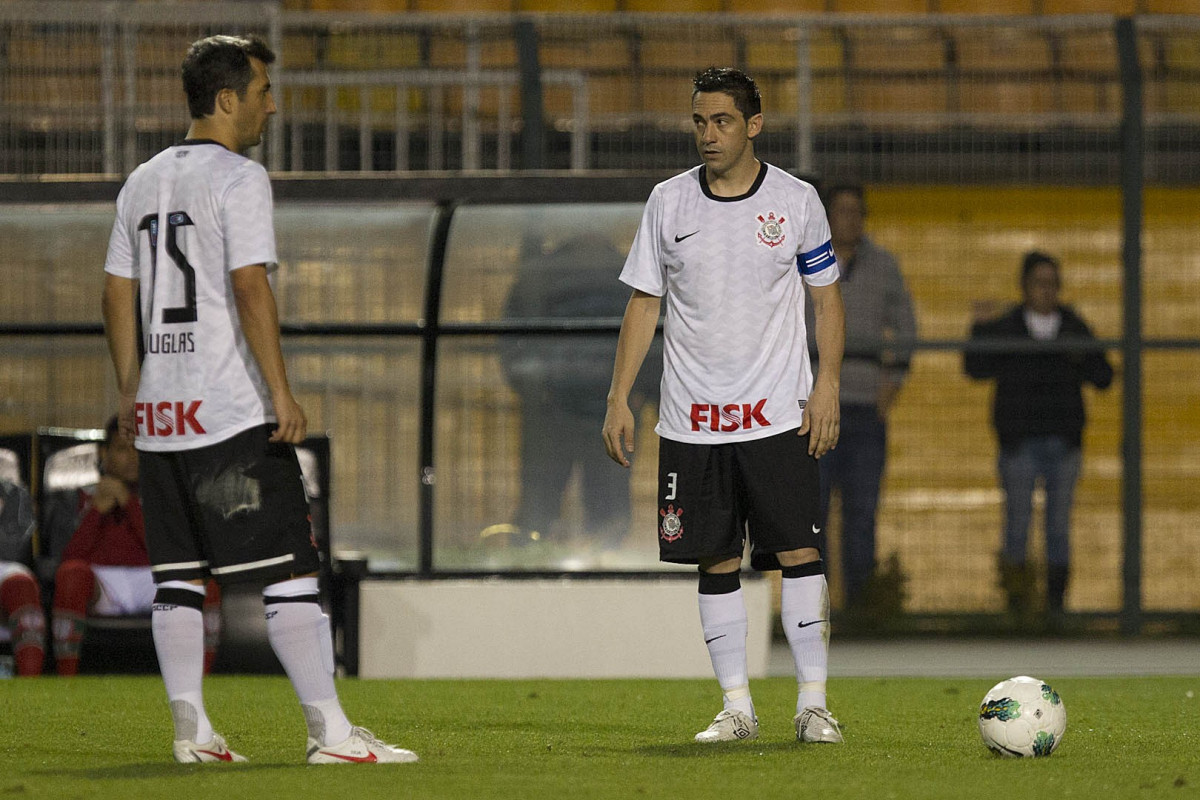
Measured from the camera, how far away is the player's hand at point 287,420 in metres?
4.52

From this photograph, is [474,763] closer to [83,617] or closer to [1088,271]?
[83,617]

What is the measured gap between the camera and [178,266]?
15.2ft

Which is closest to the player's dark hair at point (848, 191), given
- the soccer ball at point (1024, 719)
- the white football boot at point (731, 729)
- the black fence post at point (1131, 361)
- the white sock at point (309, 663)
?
the black fence post at point (1131, 361)

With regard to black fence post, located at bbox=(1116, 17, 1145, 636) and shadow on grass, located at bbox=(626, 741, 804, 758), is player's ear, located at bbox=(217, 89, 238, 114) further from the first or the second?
black fence post, located at bbox=(1116, 17, 1145, 636)

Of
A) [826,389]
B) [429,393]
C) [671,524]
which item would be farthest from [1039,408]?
[671,524]

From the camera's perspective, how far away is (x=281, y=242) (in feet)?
29.0

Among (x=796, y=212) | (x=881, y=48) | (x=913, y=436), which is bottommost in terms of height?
(x=913, y=436)

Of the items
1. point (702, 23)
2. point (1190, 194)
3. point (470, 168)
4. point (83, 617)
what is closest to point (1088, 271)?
A: point (1190, 194)

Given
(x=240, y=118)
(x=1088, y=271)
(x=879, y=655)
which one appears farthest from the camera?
(x=1088, y=271)

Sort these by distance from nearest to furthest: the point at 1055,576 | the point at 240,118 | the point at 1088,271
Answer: the point at 240,118, the point at 1055,576, the point at 1088,271

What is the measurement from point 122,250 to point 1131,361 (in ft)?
21.8

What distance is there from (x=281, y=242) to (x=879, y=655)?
346 centimetres

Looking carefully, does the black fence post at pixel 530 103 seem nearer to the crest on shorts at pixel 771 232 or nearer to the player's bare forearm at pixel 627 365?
the player's bare forearm at pixel 627 365

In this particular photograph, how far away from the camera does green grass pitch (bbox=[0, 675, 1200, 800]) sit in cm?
426
